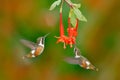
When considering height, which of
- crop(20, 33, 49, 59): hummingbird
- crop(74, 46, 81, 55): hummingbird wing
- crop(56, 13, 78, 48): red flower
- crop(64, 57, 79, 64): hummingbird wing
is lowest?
crop(64, 57, 79, 64): hummingbird wing

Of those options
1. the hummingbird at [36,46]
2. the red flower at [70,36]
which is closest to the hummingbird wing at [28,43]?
the hummingbird at [36,46]

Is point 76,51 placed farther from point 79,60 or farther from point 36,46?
point 36,46

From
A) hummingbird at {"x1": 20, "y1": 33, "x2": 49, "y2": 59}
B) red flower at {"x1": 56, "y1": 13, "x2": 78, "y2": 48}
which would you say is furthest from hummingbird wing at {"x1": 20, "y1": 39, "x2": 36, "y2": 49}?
red flower at {"x1": 56, "y1": 13, "x2": 78, "y2": 48}

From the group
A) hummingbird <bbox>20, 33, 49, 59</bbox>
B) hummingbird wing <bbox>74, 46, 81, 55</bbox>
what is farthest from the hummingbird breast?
hummingbird wing <bbox>74, 46, 81, 55</bbox>

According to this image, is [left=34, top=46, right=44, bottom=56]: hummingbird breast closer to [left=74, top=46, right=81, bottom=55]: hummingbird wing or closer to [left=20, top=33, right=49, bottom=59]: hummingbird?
[left=20, top=33, right=49, bottom=59]: hummingbird

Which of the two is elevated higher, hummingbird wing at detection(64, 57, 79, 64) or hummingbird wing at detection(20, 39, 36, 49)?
hummingbird wing at detection(20, 39, 36, 49)

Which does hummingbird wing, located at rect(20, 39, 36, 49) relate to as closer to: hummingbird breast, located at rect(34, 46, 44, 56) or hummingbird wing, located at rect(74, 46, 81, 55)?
hummingbird breast, located at rect(34, 46, 44, 56)

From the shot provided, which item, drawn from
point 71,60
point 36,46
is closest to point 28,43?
point 36,46

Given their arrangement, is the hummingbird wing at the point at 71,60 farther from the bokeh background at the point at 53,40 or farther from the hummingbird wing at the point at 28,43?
the hummingbird wing at the point at 28,43

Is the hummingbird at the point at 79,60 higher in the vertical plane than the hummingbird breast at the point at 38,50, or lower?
lower
